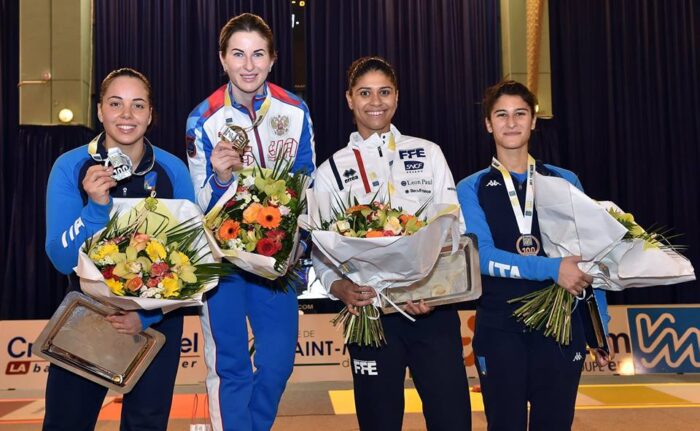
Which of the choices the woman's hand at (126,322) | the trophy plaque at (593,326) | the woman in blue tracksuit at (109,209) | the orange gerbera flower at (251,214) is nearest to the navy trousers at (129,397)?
the woman in blue tracksuit at (109,209)

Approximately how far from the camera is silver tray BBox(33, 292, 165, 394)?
2.28 meters

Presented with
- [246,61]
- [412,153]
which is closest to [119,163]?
[246,61]

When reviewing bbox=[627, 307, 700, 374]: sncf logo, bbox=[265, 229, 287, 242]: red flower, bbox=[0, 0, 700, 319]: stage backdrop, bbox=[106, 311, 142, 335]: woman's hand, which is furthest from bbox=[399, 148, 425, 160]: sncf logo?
bbox=[0, 0, 700, 319]: stage backdrop

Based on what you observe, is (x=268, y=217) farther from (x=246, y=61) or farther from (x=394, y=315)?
(x=246, y=61)

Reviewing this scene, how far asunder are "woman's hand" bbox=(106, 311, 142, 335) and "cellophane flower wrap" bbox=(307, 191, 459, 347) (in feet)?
2.13

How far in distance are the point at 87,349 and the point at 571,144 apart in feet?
24.8

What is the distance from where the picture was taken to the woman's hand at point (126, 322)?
234 centimetres

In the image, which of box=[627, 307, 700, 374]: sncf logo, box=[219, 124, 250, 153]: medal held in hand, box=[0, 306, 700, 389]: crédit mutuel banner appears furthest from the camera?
box=[627, 307, 700, 374]: sncf logo

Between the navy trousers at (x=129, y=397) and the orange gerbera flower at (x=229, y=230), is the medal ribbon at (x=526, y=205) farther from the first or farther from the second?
the navy trousers at (x=129, y=397)

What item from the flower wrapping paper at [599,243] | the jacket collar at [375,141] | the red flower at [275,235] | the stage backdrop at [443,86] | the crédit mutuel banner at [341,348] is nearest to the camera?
the red flower at [275,235]

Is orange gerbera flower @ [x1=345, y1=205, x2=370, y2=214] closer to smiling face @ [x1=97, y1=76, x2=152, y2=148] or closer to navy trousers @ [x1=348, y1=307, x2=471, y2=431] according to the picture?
navy trousers @ [x1=348, y1=307, x2=471, y2=431]

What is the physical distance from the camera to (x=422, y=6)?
348 inches

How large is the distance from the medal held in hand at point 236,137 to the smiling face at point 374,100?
513 mm

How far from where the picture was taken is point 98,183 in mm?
2301
